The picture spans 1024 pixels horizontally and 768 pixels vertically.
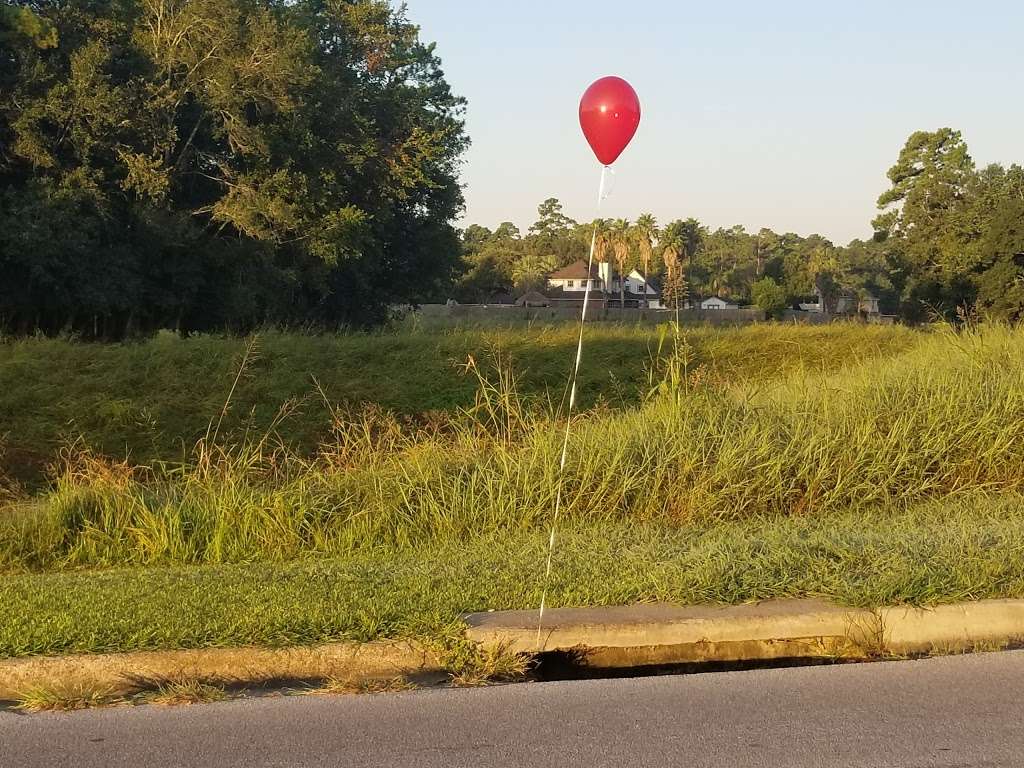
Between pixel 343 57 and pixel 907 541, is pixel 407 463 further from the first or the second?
pixel 343 57

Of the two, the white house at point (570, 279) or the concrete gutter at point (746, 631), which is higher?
the white house at point (570, 279)

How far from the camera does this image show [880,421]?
9266 mm

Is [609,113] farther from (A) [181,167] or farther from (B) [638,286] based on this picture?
(B) [638,286]

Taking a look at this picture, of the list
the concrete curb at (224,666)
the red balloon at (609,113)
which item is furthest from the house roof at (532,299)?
the concrete curb at (224,666)

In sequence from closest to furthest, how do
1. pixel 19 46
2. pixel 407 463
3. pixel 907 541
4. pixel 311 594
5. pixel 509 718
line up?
1. pixel 509 718
2. pixel 311 594
3. pixel 907 541
4. pixel 407 463
5. pixel 19 46

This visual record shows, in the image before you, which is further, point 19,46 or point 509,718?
point 19,46

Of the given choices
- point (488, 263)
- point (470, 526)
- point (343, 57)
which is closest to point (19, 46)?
point (343, 57)

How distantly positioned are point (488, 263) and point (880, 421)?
87.0m

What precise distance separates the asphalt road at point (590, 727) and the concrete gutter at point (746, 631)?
49 centimetres

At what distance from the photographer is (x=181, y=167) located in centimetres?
2805

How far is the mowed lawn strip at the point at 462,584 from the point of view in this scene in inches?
205

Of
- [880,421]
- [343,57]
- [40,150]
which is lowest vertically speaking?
[880,421]

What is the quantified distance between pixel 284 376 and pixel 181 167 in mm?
14295

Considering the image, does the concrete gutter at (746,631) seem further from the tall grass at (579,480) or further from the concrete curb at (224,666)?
the tall grass at (579,480)
